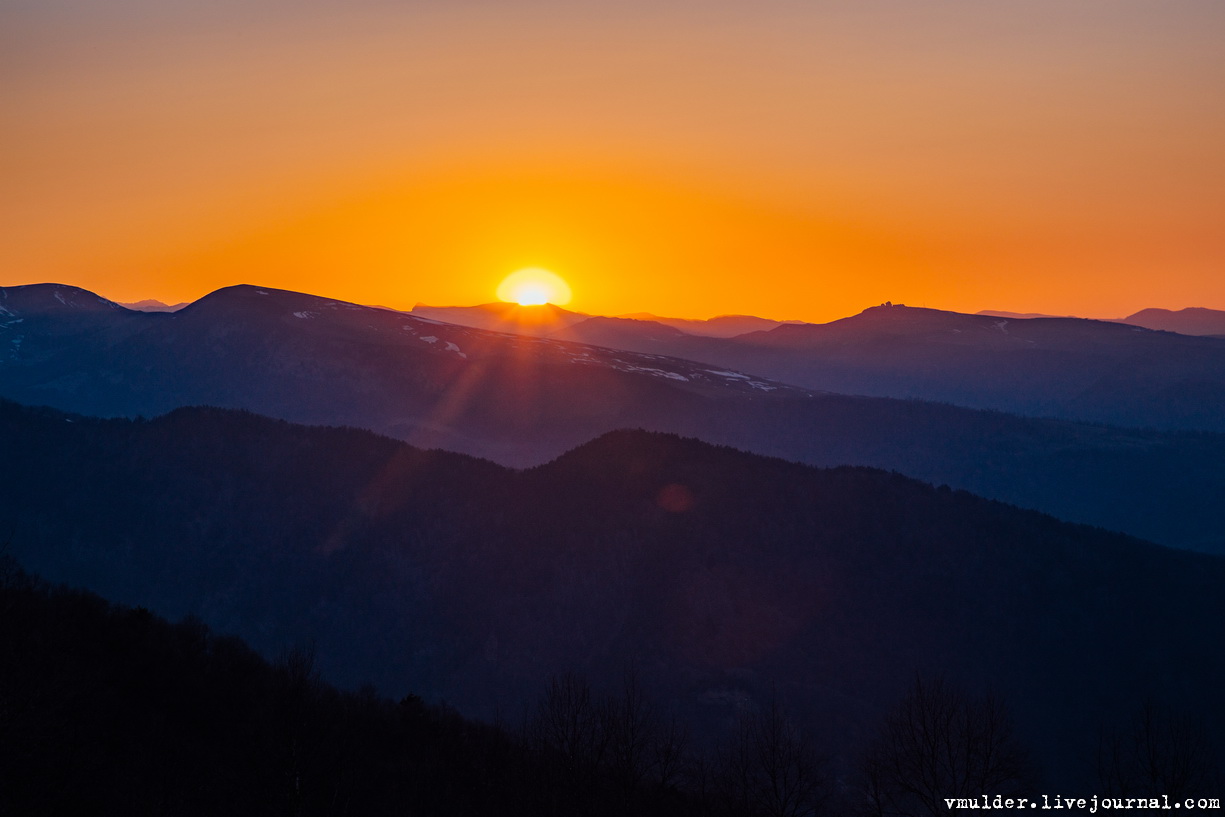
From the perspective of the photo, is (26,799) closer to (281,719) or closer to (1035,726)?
(281,719)

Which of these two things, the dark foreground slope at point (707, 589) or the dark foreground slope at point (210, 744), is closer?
the dark foreground slope at point (210, 744)

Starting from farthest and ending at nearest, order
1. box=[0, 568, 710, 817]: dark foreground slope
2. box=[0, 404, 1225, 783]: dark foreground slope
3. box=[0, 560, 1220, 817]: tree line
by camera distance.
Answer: box=[0, 404, 1225, 783]: dark foreground slope
box=[0, 560, 1220, 817]: tree line
box=[0, 568, 710, 817]: dark foreground slope

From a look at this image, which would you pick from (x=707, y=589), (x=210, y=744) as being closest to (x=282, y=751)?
(x=210, y=744)

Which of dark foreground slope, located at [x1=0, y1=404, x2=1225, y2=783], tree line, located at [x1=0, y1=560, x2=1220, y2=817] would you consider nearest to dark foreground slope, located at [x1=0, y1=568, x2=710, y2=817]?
tree line, located at [x1=0, y1=560, x2=1220, y2=817]

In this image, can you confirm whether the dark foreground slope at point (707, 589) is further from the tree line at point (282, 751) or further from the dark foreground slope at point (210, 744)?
the dark foreground slope at point (210, 744)

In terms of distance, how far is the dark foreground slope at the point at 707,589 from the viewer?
143 m

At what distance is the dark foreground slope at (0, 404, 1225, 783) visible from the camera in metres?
143

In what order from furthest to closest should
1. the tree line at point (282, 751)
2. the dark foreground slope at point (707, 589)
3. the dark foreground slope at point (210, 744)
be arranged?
the dark foreground slope at point (707, 589)
the tree line at point (282, 751)
the dark foreground slope at point (210, 744)

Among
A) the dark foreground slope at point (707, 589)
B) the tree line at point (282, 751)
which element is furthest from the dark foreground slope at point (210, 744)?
the dark foreground slope at point (707, 589)

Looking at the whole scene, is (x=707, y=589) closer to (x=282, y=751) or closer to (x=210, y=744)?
(x=210, y=744)

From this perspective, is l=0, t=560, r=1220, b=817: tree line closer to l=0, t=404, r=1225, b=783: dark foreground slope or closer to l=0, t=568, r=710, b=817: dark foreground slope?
l=0, t=568, r=710, b=817: dark foreground slope

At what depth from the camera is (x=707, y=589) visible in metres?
160

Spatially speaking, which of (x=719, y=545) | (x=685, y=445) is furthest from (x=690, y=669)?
(x=685, y=445)

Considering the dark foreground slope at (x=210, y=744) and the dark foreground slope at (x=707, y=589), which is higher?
the dark foreground slope at (x=210, y=744)
